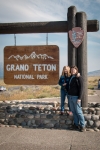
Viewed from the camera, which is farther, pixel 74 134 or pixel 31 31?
pixel 31 31

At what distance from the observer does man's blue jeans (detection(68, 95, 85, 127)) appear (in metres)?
6.62

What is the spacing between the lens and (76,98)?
6664mm

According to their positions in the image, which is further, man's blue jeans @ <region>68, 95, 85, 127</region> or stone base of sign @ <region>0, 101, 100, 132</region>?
stone base of sign @ <region>0, 101, 100, 132</region>

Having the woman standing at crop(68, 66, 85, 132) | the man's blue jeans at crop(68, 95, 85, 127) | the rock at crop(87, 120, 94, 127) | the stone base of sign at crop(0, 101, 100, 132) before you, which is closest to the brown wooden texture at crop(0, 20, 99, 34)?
the woman standing at crop(68, 66, 85, 132)

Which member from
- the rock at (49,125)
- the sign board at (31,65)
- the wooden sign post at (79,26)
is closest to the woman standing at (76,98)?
the rock at (49,125)

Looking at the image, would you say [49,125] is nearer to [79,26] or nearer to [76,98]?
[76,98]

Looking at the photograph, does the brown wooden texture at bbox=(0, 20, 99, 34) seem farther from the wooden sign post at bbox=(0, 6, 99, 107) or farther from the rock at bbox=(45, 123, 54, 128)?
the rock at bbox=(45, 123, 54, 128)

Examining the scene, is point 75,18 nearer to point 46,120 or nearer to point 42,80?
point 42,80

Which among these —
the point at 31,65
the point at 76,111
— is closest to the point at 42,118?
the point at 76,111

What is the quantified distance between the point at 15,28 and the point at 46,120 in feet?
11.0

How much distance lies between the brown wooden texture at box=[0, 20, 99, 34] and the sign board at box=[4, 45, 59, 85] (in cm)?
57

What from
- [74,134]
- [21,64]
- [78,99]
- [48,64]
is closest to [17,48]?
[21,64]

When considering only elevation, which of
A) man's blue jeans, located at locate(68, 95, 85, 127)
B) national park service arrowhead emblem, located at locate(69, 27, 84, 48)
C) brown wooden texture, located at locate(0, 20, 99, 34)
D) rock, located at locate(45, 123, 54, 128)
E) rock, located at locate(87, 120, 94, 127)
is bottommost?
rock, located at locate(45, 123, 54, 128)

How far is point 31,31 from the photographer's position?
8.05 metres
